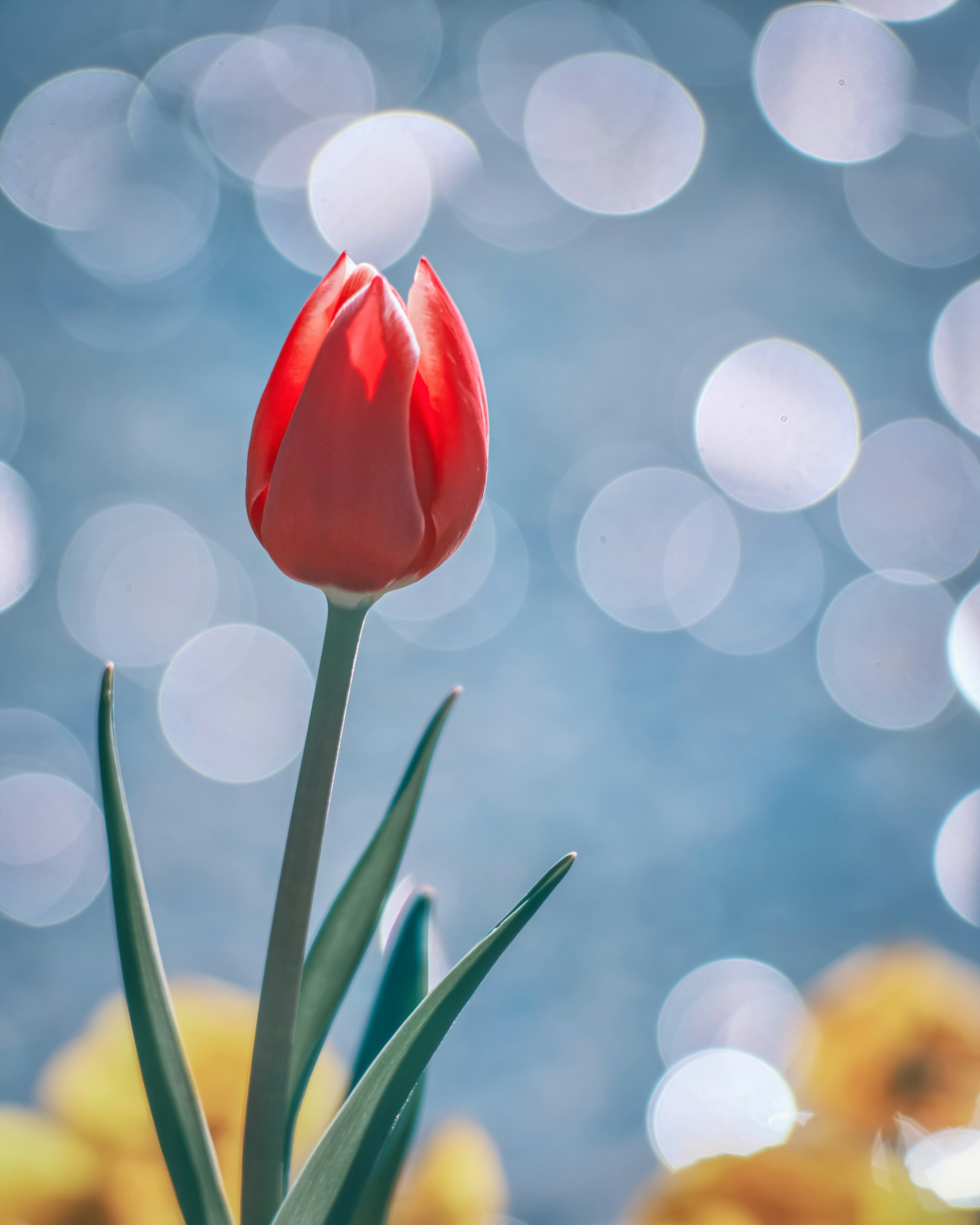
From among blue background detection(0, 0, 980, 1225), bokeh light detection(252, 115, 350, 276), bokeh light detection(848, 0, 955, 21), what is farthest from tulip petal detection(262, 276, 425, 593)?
bokeh light detection(848, 0, 955, 21)

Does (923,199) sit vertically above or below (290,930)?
above

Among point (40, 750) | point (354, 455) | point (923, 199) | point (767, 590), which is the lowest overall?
point (354, 455)

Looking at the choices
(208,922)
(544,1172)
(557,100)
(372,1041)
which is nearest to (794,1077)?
(372,1041)

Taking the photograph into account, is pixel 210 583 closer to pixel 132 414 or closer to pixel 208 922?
pixel 132 414

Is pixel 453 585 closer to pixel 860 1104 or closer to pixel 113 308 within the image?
pixel 113 308

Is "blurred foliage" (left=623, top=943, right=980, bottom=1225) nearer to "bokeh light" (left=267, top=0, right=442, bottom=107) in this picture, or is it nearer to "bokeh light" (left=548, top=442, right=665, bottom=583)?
"bokeh light" (left=548, top=442, right=665, bottom=583)

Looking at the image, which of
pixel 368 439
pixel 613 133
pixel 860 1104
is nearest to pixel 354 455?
pixel 368 439

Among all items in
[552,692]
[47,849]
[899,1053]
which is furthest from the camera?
[552,692]
